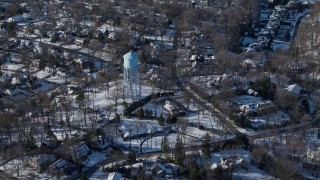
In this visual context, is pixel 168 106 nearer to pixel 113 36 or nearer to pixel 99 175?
pixel 99 175

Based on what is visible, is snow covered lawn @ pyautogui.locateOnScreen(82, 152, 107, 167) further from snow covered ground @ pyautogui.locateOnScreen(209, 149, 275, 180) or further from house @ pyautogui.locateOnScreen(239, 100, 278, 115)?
house @ pyautogui.locateOnScreen(239, 100, 278, 115)

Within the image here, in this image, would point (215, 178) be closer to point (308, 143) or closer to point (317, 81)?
point (308, 143)

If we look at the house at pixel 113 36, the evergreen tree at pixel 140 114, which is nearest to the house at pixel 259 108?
the evergreen tree at pixel 140 114

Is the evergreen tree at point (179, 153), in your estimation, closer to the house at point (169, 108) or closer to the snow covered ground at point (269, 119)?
the house at point (169, 108)

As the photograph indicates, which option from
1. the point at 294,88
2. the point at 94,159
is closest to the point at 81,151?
the point at 94,159

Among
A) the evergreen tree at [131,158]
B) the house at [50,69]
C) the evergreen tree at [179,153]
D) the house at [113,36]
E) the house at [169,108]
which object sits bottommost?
the evergreen tree at [131,158]

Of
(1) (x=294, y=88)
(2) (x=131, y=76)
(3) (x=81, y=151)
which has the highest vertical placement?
(2) (x=131, y=76)
